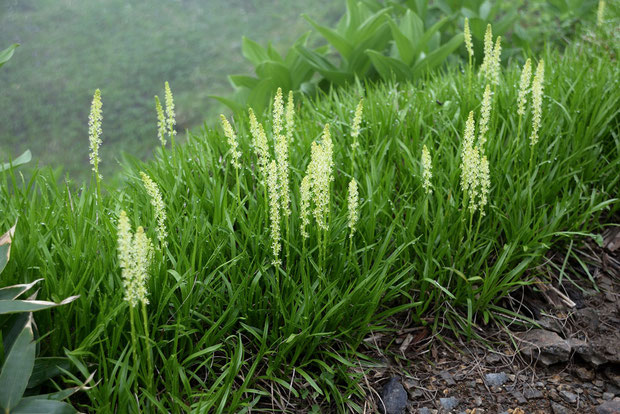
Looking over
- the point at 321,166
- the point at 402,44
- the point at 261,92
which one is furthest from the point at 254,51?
the point at 321,166

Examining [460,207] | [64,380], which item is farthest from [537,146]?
[64,380]

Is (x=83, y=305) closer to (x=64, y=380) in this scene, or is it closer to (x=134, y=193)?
(x=64, y=380)

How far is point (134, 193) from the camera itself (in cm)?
256

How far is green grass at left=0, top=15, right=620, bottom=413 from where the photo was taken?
1.93 metres

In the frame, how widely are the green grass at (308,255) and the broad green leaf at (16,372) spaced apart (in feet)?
0.54

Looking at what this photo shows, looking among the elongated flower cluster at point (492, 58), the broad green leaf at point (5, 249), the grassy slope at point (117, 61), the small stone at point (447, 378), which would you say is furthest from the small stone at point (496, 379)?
the grassy slope at point (117, 61)

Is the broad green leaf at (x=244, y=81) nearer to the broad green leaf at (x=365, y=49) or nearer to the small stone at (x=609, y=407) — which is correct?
the broad green leaf at (x=365, y=49)

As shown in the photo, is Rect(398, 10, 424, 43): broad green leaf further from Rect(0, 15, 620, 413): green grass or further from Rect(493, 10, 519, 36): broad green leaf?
Rect(0, 15, 620, 413): green grass

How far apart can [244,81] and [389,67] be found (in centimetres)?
118

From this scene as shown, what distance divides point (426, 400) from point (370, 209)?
774 millimetres

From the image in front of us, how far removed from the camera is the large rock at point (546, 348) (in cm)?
231

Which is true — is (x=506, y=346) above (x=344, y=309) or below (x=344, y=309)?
below

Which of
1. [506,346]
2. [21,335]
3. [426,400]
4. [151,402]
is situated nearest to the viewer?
[21,335]

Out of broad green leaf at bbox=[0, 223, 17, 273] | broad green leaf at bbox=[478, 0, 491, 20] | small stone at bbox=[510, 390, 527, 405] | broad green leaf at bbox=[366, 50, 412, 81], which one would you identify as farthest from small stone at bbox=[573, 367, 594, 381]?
broad green leaf at bbox=[478, 0, 491, 20]
